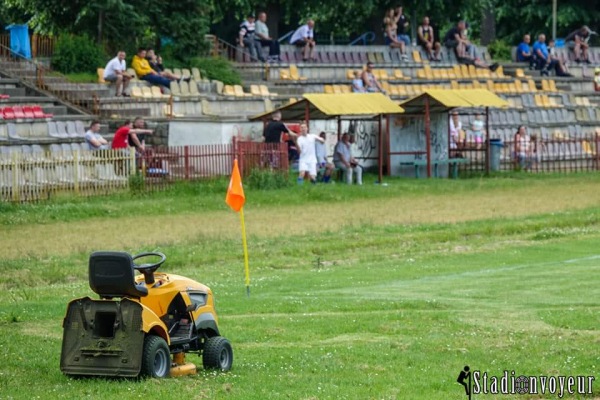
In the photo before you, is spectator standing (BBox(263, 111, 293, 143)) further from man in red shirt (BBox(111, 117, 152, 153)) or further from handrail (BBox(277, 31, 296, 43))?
handrail (BBox(277, 31, 296, 43))

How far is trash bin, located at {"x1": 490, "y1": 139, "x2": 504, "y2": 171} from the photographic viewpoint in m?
48.4

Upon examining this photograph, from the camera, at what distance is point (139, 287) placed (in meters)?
13.2

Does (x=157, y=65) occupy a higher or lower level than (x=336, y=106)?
higher

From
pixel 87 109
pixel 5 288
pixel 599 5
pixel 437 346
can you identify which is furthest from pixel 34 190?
pixel 599 5

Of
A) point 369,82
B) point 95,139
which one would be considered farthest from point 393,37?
point 95,139

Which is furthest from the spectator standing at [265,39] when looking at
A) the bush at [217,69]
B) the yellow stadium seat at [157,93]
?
the yellow stadium seat at [157,93]

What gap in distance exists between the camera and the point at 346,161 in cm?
4169

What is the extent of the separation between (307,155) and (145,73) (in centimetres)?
902

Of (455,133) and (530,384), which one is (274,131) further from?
(530,384)

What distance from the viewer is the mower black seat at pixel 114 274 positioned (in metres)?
13.0

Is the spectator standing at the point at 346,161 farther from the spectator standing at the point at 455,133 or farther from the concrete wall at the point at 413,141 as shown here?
the spectator standing at the point at 455,133

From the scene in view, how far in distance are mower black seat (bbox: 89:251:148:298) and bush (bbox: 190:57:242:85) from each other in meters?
38.2

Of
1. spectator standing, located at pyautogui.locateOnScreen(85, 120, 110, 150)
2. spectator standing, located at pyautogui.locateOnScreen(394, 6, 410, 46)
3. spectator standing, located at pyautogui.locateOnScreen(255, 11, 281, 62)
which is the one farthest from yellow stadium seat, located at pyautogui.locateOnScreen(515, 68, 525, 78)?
spectator standing, located at pyautogui.locateOnScreen(85, 120, 110, 150)

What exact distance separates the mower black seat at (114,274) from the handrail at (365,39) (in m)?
51.6
